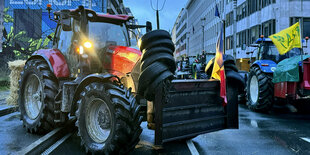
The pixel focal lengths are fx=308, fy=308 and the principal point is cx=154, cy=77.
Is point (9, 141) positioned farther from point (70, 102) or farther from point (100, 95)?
point (100, 95)

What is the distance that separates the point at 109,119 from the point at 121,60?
3.89 feet

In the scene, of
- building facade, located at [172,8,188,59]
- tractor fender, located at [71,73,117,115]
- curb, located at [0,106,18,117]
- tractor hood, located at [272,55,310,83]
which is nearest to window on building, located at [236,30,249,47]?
tractor hood, located at [272,55,310,83]

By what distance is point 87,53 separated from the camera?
5801 mm

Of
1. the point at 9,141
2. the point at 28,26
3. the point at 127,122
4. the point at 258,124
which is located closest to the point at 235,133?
the point at 258,124

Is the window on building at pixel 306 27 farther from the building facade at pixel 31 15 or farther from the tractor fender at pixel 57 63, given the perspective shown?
the building facade at pixel 31 15

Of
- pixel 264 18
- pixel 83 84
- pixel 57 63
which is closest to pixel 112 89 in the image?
pixel 83 84

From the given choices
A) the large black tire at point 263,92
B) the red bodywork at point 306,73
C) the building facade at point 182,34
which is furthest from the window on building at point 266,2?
the building facade at point 182,34

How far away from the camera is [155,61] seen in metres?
4.07

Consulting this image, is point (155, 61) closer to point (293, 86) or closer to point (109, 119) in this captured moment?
point (109, 119)

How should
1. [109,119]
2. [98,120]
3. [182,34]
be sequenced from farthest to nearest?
1. [182,34]
2. [98,120]
3. [109,119]

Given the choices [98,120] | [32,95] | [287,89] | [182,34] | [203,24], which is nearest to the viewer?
[98,120]

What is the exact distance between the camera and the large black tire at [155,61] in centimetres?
404

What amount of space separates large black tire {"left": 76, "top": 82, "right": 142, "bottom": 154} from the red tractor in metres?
0.01

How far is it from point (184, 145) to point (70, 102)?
222cm
